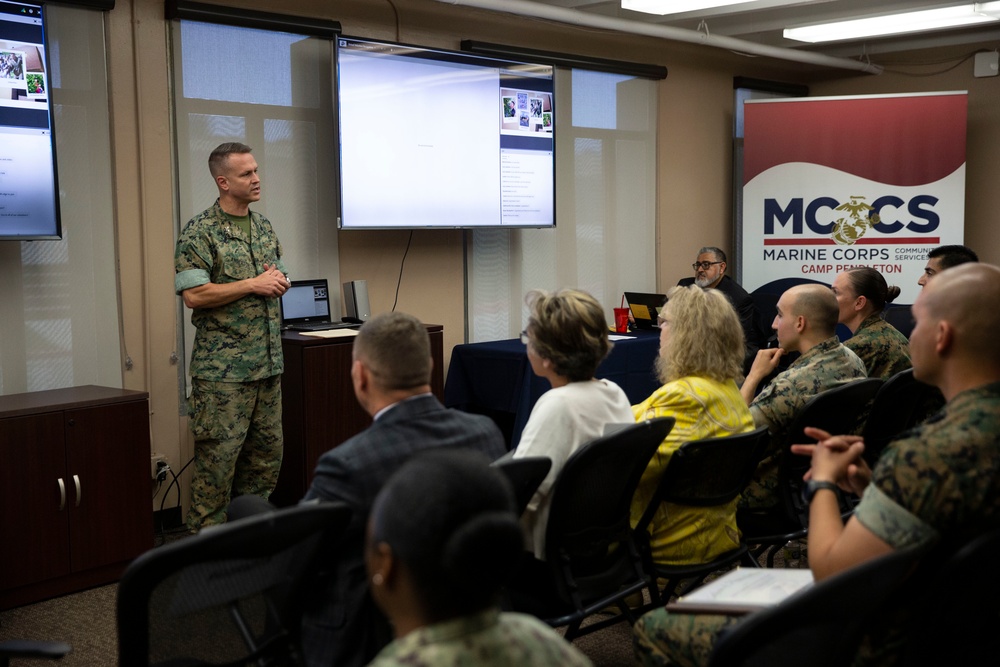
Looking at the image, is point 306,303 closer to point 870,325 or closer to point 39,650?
point 870,325

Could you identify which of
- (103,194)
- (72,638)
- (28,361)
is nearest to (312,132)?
(103,194)

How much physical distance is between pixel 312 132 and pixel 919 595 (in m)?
4.27

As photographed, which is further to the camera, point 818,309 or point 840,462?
point 818,309

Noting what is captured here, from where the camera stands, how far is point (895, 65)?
8.17m

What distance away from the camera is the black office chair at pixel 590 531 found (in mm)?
2304

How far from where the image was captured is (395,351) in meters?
2.04

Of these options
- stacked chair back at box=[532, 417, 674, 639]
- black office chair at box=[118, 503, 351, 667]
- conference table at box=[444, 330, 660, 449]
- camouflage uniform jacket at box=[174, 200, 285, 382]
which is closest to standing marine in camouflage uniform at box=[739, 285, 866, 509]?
stacked chair back at box=[532, 417, 674, 639]

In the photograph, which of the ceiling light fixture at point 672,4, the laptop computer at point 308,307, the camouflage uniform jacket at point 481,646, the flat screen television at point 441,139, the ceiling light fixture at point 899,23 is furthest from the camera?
the ceiling light fixture at point 899,23

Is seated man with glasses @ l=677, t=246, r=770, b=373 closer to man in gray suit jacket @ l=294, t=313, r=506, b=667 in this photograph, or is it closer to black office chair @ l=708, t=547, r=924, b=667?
man in gray suit jacket @ l=294, t=313, r=506, b=667

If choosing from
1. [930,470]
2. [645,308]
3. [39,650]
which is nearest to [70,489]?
[39,650]

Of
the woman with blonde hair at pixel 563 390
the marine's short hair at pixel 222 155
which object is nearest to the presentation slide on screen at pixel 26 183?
the marine's short hair at pixel 222 155

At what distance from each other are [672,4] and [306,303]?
2940 millimetres

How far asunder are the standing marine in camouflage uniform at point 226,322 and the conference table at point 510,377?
Answer: 58.5 inches

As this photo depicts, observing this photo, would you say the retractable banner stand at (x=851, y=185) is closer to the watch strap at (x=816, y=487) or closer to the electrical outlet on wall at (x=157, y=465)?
the electrical outlet on wall at (x=157, y=465)
